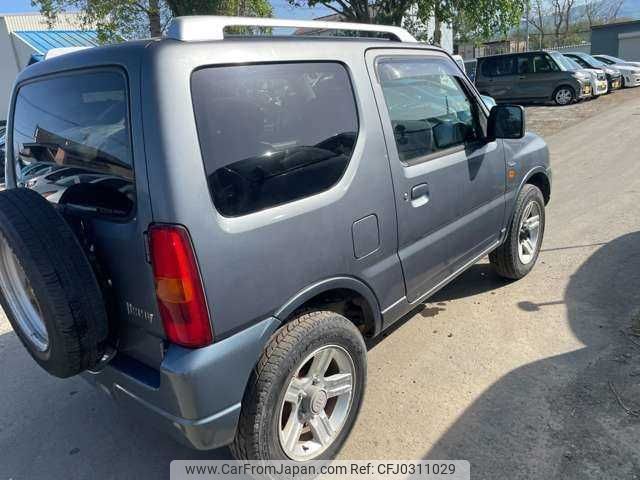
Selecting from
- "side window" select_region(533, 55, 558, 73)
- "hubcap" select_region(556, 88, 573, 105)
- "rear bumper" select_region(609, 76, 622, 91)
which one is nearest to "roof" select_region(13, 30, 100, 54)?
"side window" select_region(533, 55, 558, 73)

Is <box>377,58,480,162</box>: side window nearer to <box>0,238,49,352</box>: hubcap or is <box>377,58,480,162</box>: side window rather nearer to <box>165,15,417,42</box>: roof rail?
<box>165,15,417,42</box>: roof rail

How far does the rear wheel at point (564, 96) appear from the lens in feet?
53.1

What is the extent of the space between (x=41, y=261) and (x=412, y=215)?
179cm

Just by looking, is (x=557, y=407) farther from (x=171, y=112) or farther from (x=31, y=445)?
(x=31, y=445)

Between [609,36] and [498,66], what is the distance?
24.5 metres

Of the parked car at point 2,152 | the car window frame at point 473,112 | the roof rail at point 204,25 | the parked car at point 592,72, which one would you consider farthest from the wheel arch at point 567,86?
the roof rail at point 204,25

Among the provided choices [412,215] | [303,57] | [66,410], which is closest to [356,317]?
[412,215]

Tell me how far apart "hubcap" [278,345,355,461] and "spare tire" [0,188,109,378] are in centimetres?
84

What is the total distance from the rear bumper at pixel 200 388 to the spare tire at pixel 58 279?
226 mm

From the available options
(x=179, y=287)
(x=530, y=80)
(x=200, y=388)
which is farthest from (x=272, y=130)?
(x=530, y=80)

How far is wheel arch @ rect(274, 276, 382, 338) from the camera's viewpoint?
85.8 inches

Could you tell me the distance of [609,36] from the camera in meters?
35.6

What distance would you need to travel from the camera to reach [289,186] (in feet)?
7.05

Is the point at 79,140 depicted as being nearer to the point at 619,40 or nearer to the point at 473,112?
the point at 473,112
